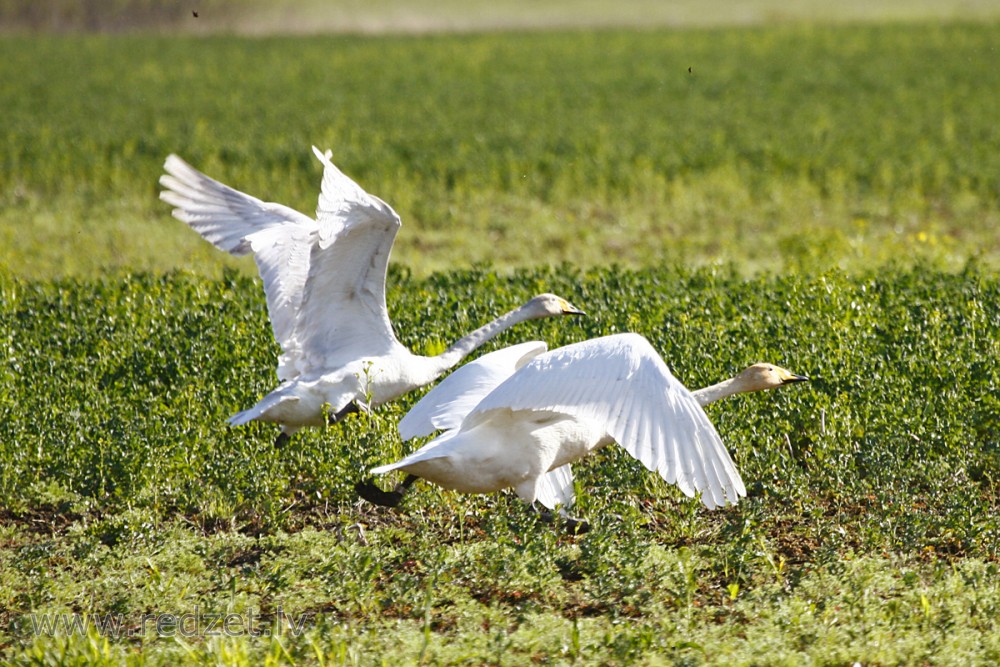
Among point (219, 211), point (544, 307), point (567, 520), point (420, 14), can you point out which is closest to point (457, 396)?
point (567, 520)

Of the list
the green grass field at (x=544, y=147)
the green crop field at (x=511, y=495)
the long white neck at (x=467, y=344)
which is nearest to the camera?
the green crop field at (x=511, y=495)

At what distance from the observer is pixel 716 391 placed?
6484 millimetres

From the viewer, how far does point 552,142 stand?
21781 mm

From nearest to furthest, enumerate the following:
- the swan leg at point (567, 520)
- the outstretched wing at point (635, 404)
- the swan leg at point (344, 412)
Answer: the outstretched wing at point (635, 404) < the swan leg at point (567, 520) < the swan leg at point (344, 412)

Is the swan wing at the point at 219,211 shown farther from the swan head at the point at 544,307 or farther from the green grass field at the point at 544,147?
the green grass field at the point at 544,147

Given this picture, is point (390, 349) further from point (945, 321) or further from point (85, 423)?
point (945, 321)

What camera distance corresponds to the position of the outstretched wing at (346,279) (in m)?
6.57

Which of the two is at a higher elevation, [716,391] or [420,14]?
[420,14]

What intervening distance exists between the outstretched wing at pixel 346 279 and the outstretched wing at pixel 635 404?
5.19 feet

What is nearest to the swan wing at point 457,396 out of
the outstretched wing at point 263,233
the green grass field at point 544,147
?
the outstretched wing at point 263,233

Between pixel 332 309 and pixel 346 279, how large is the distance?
0.93ft

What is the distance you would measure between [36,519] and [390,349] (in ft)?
7.44

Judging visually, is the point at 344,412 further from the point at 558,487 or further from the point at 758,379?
the point at 758,379

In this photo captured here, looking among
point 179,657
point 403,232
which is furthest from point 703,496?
point 403,232
